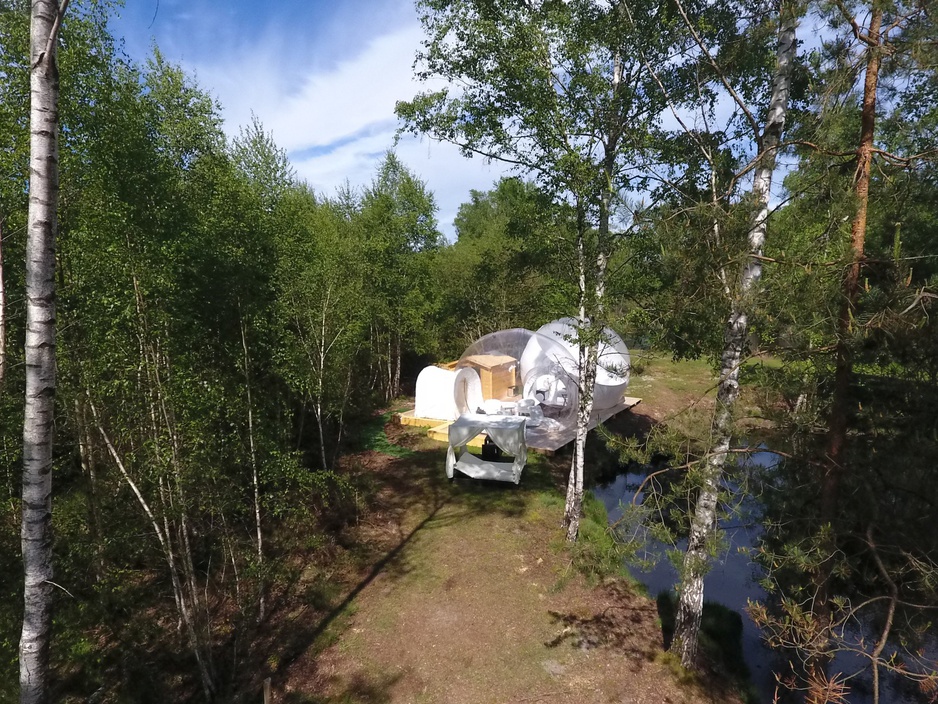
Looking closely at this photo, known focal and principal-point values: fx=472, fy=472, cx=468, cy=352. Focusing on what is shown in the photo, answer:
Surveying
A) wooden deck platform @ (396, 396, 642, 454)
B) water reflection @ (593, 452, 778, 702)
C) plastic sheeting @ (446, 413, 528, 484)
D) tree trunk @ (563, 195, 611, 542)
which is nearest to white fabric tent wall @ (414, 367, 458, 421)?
wooden deck platform @ (396, 396, 642, 454)

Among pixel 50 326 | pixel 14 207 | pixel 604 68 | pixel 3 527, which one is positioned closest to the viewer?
pixel 50 326

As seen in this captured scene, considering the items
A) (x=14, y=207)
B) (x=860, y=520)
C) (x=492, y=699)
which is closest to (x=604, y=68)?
(x=860, y=520)

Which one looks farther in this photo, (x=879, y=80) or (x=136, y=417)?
(x=136, y=417)

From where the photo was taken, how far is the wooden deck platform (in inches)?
546

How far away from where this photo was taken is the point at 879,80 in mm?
3854

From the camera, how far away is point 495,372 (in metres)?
16.2

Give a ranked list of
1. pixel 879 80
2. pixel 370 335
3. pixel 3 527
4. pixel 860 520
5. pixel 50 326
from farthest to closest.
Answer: pixel 370 335
pixel 3 527
pixel 860 520
pixel 879 80
pixel 50 326

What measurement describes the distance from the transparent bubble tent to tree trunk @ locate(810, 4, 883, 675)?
24.8 feet

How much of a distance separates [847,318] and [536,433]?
1137 cm

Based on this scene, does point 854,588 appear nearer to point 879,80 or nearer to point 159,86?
point 879,80

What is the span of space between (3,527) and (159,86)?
1060 centimetres

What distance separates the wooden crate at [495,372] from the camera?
16.1 m

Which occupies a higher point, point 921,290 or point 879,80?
point 879,80

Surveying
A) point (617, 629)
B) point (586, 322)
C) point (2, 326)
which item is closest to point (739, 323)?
point (586, 322)
